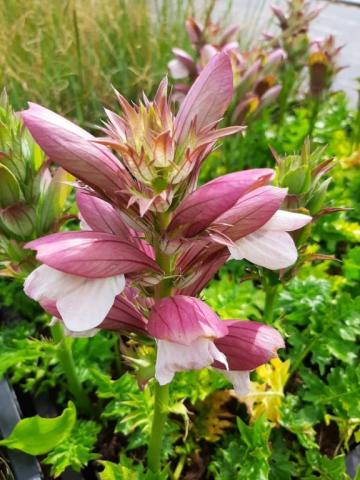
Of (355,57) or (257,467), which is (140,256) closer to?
(257,467)

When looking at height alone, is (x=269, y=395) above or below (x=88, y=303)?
below

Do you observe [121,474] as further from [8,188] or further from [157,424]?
[8,188]

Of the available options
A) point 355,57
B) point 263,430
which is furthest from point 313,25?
point 263,430

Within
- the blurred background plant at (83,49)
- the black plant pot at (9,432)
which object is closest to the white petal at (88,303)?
the black plant pot at (9,432)

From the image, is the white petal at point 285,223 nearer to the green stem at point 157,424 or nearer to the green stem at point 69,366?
the green stem at point 157,424

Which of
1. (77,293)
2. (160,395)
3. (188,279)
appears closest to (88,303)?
(77,293)
